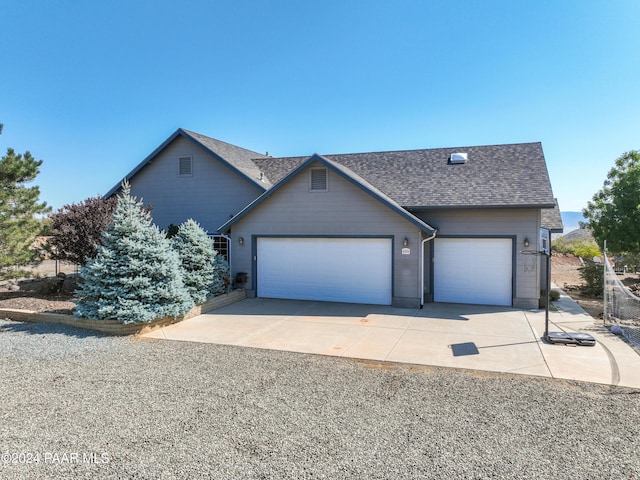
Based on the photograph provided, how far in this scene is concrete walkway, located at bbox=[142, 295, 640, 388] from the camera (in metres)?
7.07

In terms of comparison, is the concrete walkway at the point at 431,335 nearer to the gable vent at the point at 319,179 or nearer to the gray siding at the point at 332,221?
the gray siding at the point at 332,221

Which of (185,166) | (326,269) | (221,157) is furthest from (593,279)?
(185,166)

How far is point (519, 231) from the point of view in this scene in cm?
1231

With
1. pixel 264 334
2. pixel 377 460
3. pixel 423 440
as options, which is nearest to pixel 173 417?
pixel 377 460

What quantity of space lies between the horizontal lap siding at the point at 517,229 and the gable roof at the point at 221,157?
7845mm

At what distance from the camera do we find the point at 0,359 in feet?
24.3

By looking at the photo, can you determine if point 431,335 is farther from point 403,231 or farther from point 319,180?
point 319,180

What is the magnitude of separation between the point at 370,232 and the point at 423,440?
869 cm

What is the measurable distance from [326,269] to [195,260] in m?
4.36

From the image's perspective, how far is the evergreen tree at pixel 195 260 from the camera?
11671 millimetres

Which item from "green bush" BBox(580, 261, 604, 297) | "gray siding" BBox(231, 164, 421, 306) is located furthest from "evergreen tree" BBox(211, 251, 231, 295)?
"green bush" BBox(580, 261, 604, 297)

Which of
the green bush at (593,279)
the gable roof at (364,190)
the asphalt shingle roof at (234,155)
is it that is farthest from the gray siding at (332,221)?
the green bush at (593,279)

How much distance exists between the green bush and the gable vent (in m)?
11.6

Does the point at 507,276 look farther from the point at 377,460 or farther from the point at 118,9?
the point at 118,9
